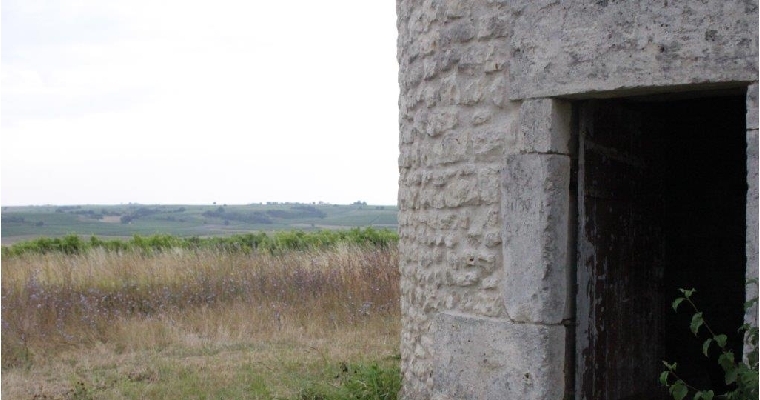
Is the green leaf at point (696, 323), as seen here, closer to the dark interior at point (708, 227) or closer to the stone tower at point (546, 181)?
the stone tower at point (546, 181)

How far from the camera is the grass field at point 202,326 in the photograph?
305 inches

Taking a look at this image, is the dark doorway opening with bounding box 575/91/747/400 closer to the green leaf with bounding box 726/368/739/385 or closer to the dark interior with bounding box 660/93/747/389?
the dark interior with bounding box 660/93/747/389

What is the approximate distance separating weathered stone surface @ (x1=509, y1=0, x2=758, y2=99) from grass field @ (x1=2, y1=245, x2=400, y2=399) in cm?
→ 288

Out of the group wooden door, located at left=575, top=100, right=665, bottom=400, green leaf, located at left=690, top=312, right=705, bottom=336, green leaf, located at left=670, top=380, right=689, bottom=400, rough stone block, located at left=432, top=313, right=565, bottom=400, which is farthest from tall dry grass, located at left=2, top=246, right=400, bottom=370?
green leaf, located at left=690, top=312, right=705, bottom=336

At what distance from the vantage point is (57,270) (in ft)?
42.6

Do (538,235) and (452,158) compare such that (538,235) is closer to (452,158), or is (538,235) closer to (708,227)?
(452,158)

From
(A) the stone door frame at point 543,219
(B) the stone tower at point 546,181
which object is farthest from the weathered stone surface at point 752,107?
(A) the stone door frame at point 543,219

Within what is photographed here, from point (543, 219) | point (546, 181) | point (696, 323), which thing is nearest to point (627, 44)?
point (546, 181)

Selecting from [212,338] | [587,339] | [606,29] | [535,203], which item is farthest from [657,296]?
[212,338]

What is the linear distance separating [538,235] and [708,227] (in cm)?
298

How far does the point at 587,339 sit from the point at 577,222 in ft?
2.23

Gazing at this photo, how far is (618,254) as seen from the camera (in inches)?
199

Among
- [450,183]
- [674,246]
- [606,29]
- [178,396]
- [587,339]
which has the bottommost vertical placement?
[178,396]

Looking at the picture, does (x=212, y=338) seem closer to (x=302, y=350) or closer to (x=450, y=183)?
(x=302, y=350)
